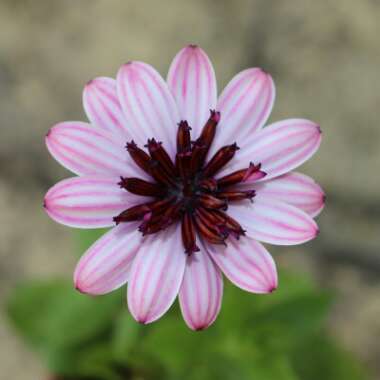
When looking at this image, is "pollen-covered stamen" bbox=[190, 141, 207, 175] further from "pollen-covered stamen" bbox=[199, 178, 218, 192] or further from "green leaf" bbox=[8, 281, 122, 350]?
"green leaf" bbox=[8, 281, 122, 350]

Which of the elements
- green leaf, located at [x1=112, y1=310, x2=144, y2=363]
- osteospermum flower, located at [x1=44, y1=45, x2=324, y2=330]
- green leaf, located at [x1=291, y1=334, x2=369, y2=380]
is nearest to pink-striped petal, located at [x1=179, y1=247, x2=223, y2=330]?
osteospermum flower, located at [x1=44, y1=45, x2=324, y2=330]

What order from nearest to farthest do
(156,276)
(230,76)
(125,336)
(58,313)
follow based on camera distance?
(156,276) < (125,336) < (58,313) < (230,76)

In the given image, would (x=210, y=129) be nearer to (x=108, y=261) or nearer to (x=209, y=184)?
(x=209, y=184)

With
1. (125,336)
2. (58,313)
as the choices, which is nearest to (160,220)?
(125,336)

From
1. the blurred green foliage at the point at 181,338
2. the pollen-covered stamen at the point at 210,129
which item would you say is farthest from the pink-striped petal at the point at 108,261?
the blurred green foliage at the point at 181,338

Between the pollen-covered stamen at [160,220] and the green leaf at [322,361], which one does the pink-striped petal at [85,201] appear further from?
the green leaf at [322,361]

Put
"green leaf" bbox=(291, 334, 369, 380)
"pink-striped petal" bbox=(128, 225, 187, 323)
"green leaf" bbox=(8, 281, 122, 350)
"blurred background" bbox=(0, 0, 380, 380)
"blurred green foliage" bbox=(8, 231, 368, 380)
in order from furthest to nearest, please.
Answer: "blurred background" bbox=(0, 0, 380, 380) < "green leaf" bbox=(291, 334, 369, 380) < "green leaf" bbox=(8, 281, 122, 350) < "blurred green foliage" bbox=(8, 231, 368, 380) < "pink-striped petal" bbox=(128, 225, 187, 323)
